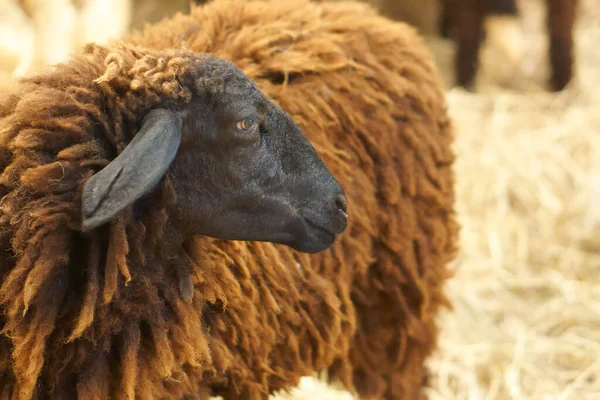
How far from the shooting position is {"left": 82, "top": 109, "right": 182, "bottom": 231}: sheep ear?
1.42m

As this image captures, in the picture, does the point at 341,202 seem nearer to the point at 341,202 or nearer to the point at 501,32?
the point at 341,202

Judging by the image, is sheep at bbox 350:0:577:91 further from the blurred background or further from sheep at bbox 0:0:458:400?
sheep at bbox 0:0:458:400

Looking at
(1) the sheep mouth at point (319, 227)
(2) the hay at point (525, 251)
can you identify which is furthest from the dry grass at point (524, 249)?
(1) the sheep mouth at point (319, 227)

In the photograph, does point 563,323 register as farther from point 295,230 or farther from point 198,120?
point 198,120

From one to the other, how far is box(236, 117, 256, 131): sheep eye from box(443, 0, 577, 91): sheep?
4376mm

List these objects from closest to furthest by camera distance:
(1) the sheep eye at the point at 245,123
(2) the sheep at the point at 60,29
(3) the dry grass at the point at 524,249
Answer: (1) the sheep eye at the point at 245,123 → (2) the sheep at the point at 60,29 → (3) the dry grass at the point at 524,249

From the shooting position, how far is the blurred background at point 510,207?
10.5ft

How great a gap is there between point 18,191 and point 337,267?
3.24 ft

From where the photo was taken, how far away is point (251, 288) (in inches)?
77.7

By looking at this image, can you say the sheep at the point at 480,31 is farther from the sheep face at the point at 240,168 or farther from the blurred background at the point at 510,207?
the sheep face at the point at 240,168

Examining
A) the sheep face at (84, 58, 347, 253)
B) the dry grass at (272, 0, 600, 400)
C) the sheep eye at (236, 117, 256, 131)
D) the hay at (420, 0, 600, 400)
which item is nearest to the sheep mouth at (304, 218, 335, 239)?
the sheep face at (84, 58, 347, 253)

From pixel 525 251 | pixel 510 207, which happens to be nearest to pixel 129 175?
pixel 525 251

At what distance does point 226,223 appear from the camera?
176 centimetres

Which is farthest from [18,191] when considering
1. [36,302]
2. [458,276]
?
[458,276]
